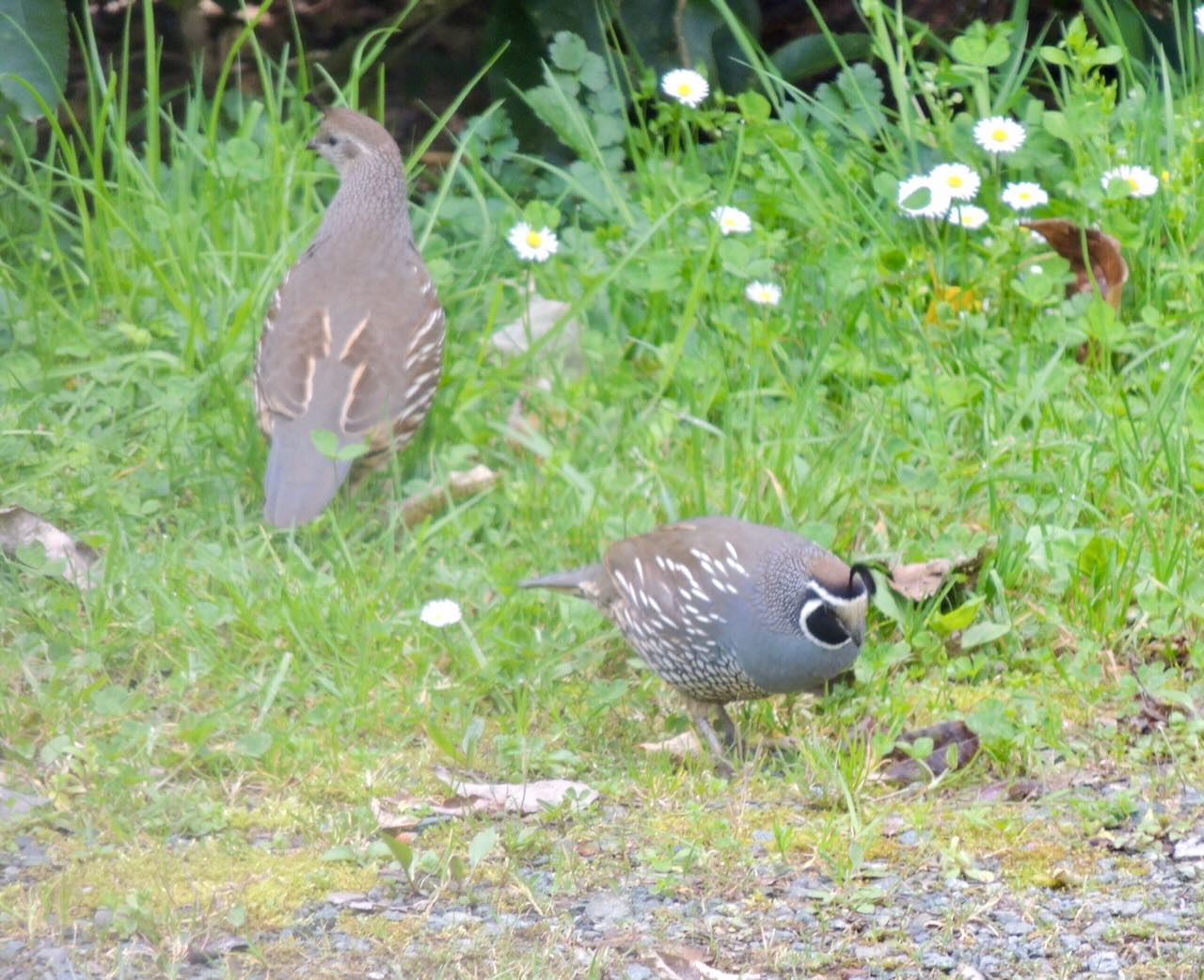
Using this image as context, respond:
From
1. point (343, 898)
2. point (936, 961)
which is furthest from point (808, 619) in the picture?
point (343, 898)

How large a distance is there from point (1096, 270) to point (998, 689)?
211 cm

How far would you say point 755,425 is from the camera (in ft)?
19.0

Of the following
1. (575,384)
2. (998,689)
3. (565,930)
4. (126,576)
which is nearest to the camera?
(565,930)

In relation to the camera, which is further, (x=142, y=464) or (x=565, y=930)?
(x=142, y=464)

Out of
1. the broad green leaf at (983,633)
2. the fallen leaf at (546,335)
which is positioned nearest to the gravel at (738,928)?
the broad green leaf at (983,633)

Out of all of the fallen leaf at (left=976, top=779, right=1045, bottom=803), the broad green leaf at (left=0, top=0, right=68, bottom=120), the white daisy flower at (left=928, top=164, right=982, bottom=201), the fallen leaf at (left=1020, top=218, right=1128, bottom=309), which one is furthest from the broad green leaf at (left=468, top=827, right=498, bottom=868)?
the broad green leaf at (left=0, top=0, right=68, bottom=120)

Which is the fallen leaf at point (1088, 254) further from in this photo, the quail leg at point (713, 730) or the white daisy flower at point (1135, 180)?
the quail leg at point (713, 730)

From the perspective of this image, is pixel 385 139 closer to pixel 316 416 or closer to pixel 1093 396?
pixel 316 416

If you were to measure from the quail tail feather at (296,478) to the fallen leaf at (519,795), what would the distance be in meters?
1.13

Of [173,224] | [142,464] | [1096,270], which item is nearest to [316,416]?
[142,464]

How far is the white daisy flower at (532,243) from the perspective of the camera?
256 inches

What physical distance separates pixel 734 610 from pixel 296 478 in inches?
58.0

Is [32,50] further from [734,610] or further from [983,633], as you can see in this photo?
[983,633]

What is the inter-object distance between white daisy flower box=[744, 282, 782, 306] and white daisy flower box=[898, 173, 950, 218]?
52cm
